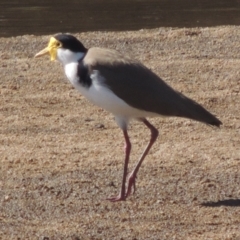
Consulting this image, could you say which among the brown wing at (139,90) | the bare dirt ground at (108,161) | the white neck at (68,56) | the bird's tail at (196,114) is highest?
the white neck at (68,56)

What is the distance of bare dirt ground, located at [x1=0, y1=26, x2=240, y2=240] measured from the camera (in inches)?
266

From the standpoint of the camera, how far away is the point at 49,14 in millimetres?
16641

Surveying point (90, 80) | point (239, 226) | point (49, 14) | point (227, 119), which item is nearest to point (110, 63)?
point (90, 80)

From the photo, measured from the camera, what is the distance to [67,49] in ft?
24.5

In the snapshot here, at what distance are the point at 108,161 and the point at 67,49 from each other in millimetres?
1252

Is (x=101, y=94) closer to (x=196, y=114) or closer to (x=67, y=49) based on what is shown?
(x=67, y=49)

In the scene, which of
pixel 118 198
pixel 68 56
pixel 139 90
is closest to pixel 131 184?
pixel 118 198

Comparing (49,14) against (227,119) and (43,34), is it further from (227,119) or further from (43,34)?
(227,119)

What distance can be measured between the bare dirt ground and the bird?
0.37m

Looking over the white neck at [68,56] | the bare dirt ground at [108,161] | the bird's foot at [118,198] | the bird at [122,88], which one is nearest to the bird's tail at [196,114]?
the bird at [122,88]

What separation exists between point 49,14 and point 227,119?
768 centimetres

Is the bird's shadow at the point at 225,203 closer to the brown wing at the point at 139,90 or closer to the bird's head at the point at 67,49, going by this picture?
the brown wing at the point at 139,90

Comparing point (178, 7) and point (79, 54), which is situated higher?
point (79, 54)

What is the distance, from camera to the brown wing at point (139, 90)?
729 cm
